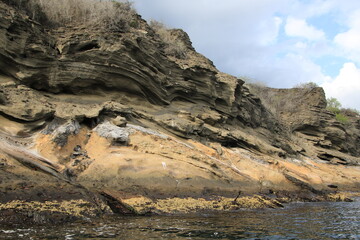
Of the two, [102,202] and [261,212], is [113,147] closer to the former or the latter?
[102,202]

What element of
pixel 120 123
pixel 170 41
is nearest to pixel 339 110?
pixel 170 41

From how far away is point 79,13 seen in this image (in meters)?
21.6

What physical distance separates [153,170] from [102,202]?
3925mm

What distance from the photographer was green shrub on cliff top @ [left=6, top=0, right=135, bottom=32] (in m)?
19.8

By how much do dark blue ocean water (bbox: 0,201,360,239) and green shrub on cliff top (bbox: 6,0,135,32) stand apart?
14767mm

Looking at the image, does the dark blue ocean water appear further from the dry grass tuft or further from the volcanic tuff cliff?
the dry grass tuft

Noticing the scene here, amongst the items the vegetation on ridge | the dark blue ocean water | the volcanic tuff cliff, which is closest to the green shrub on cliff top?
the volcanic tuff cliff

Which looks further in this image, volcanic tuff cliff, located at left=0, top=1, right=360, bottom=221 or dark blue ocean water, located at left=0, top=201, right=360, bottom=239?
volcanic tuff cliff, located at left=0, top=1, right=360, bottom=221

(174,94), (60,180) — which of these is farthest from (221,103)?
(60,180)

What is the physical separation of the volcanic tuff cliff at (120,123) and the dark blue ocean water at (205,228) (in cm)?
198

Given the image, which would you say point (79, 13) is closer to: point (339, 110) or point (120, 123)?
point (120, 123)

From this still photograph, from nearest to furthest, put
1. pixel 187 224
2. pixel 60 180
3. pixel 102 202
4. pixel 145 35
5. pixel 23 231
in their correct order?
pixel 23 231 → pixel 187 224 → pixel 102 202 → pixel 60 180 → pixel 145 35

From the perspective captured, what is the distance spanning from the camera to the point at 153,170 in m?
14.1

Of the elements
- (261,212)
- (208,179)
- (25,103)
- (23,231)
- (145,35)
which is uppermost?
(145,35)
